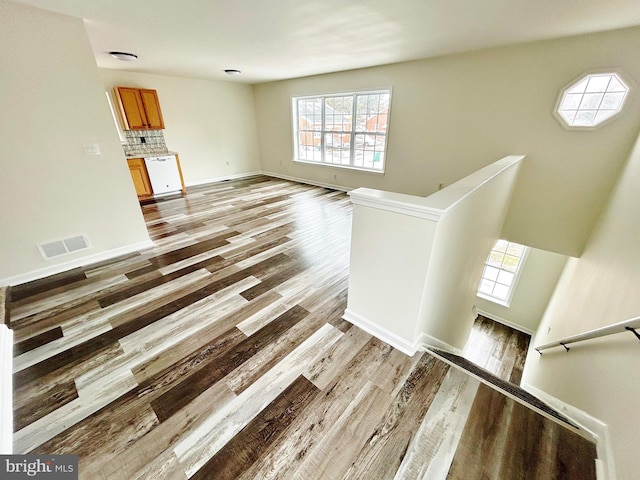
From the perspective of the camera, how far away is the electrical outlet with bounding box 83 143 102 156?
2.55m

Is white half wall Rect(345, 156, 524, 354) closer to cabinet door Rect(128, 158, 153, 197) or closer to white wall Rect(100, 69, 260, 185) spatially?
cabinet door Rect(128, 158, 153, 197)

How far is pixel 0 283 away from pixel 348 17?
4.21 m

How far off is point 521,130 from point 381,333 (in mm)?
3415

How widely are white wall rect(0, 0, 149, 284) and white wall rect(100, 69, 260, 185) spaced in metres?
3.07

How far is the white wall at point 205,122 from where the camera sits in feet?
17.3

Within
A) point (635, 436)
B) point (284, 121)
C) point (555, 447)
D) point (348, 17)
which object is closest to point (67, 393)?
point (555, 447)

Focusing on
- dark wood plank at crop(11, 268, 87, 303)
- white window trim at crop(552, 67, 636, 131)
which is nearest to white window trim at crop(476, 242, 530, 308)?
white window trim at crop(552, 67, 636, 131)

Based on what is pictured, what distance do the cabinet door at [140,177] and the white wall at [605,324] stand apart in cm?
641

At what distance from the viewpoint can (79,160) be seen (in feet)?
8.32

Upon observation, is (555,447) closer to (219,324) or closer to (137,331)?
(219,324)

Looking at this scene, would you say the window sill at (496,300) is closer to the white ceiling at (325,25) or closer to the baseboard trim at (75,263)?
the white ceiling at (325,25)

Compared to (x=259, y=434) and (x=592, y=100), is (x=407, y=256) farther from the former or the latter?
(x=592, y=100)

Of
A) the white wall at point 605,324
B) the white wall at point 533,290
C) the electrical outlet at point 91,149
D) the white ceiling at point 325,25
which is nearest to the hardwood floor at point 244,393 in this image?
the white wall at point 605,324

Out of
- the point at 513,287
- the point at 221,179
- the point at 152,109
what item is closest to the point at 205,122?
the point at 152,109
